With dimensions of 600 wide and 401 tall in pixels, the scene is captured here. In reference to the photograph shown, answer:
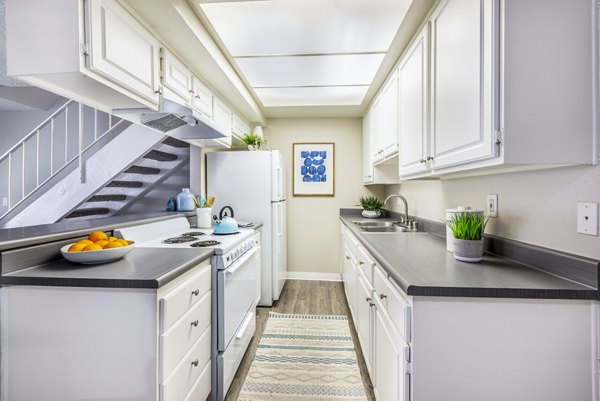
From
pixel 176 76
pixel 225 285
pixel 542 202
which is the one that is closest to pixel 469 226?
pixel 542 202

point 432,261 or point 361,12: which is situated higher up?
point 361,12

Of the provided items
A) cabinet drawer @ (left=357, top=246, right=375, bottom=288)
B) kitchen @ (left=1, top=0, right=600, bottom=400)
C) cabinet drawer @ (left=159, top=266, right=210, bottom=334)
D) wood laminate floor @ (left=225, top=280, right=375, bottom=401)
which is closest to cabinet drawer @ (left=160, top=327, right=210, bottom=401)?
cabinet drawer @ (left=159, top=266, right=210, bottom=334)

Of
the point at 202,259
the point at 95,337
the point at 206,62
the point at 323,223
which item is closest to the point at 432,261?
the point at 202,259

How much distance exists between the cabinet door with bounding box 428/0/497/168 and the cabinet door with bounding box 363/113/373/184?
1.72m

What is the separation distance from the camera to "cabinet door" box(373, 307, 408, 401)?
1035mm

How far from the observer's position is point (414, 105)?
185 centimetres

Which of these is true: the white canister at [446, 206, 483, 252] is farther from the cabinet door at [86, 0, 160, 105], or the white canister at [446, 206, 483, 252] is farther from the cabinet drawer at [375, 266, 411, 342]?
the cabinet door at [86, 0, 160, 105]

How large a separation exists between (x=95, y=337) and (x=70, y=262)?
1.34 feet

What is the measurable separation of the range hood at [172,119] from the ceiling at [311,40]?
1.89 feet

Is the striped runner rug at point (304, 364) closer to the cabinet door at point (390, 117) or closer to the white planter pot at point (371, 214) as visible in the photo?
the white planter pot at point (371, 214)

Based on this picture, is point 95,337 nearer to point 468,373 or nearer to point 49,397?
point 49,397

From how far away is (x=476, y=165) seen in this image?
46.1 inches

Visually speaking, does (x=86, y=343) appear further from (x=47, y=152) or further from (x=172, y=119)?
(x=47, y=152)

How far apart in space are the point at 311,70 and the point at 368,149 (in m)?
1.25
